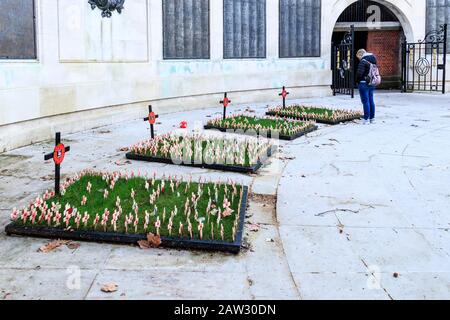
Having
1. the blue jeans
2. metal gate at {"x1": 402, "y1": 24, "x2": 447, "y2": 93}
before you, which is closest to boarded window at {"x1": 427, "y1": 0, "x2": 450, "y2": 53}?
metal gate at {"x1": 402, "y1": 24, "x2": 447, "y2": 93}

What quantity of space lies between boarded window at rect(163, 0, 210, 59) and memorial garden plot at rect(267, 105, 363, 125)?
10.4ft

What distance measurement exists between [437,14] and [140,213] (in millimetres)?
19263

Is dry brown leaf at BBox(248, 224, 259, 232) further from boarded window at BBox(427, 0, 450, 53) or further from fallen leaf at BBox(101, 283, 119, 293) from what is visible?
boarded window at BBox(427, 0, 450, 53)

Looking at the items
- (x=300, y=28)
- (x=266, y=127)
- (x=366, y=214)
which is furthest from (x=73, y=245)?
(x=300, y=28)

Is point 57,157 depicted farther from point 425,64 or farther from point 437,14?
point 437,14

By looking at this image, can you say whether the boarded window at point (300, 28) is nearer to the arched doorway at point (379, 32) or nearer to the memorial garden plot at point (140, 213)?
the arched doorway at point (379, 32)

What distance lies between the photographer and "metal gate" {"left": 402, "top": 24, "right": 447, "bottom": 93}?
21.5 metres

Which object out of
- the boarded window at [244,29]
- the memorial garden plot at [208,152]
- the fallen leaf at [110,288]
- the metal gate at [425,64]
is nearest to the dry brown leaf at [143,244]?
the fallen leaf at [110,288]

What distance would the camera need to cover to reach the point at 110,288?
→ 4.20 m

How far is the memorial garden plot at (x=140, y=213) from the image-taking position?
17.1ft
